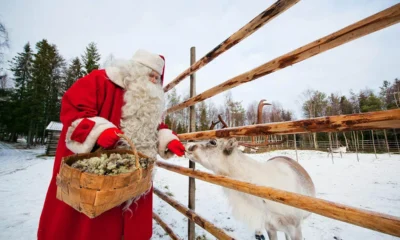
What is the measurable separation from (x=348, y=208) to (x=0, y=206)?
6150mm

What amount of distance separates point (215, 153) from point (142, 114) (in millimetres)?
1086

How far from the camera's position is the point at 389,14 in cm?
80

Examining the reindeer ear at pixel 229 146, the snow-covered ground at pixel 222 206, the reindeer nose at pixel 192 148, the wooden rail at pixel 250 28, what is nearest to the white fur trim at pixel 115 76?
the wooden rail at pixel 250 28

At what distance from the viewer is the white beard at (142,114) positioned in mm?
1638

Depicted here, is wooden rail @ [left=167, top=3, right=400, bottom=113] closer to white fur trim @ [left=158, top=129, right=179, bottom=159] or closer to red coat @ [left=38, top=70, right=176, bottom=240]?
white fur trim @ [left=158, top=129, right=179, bottom=159]

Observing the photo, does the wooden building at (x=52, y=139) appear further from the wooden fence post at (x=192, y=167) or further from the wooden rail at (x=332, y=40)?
the wooden rail at (x=332, y=40)

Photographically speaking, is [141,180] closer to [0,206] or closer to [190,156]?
[190,156]

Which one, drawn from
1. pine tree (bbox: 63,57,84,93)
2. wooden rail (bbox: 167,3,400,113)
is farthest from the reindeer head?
pine tree (bbox: 63,57,84,93)

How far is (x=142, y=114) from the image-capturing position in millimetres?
1729

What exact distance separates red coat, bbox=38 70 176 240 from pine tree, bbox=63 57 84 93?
27.1 m

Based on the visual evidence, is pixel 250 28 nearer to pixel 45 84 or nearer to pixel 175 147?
pixel 175 147

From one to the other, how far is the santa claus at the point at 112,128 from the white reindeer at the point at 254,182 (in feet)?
2.19

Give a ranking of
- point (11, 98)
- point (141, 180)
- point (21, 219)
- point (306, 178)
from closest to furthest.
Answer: point (141, 180)
point (306, 178)
point (21, 219)
point (11, 98)

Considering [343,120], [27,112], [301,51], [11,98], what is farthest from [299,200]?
[11,98]
